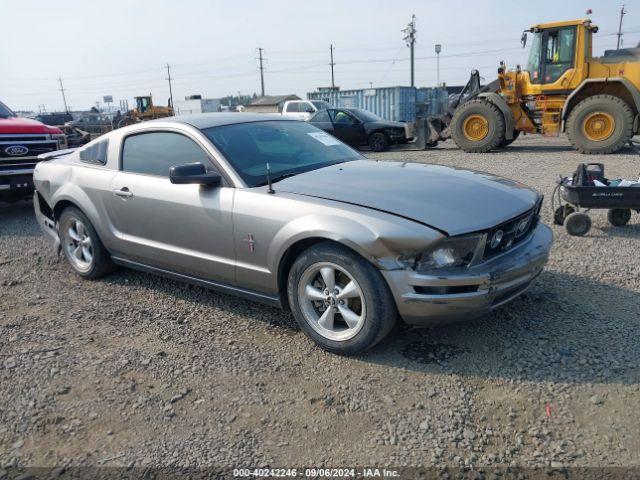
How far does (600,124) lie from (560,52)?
2.07m

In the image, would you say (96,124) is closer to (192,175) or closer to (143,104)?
(143,104)

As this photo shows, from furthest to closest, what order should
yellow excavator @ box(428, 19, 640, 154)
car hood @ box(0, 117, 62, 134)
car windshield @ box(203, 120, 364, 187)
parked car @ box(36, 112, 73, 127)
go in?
parked car @ box(36, 112, 73, 127) < yellow excavator @ box(428, 19, 640, 154) < car hood @ box(0, 117, 62, 134) < car windshield @ box(203, 120, 364, 187)

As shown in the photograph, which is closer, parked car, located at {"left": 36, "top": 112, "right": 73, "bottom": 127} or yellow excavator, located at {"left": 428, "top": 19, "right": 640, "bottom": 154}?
yellow excavator, located at {"left": 428, "top": 19, "right": 640, "bottom": 154}

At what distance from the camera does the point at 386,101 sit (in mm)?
29203

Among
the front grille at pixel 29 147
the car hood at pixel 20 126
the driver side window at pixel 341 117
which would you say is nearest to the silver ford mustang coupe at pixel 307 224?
the front grille at pixel 29 147

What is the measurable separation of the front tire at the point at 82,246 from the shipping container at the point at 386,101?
2562 cm

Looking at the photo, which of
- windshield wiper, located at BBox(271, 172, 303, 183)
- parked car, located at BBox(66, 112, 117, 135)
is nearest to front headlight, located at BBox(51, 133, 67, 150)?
windshield wiper, located at BBox(271, 172, 303, 183)

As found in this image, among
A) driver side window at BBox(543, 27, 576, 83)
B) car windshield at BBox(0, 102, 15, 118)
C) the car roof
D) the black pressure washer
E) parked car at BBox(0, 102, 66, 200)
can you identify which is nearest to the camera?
the car roof

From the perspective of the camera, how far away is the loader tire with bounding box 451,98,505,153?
13.5 metres

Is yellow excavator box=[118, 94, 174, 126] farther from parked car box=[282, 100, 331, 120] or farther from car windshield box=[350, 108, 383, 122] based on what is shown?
car windshield box=[350, 108, 383, 122]

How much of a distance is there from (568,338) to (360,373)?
4.70 ft

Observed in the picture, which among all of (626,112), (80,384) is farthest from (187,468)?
(626,112)

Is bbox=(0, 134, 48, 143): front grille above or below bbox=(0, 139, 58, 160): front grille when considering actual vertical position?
above

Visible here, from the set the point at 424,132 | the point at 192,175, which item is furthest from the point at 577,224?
the point at 424,132
